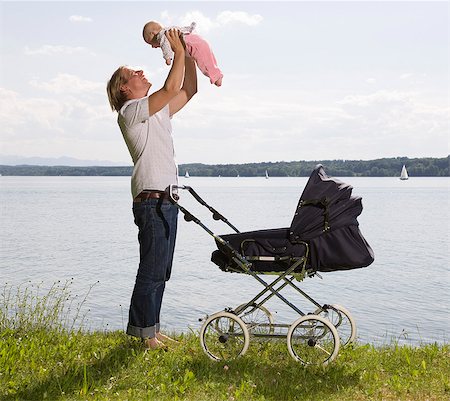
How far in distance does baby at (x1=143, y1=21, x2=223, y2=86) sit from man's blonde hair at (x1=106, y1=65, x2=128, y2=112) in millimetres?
327

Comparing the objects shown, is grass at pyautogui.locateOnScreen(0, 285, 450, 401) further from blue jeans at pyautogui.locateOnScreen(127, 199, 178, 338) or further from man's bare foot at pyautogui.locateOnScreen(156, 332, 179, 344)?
blue jeans at pyautogui.locateOnScreen(127, 199, 178, 338)

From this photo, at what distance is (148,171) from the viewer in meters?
5.39

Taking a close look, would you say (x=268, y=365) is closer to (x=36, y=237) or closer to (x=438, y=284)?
(x=438, y=284)

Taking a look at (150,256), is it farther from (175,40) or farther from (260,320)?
(175,40)

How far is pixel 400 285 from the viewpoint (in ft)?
48.8

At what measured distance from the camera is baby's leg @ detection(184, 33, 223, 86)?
533 cm

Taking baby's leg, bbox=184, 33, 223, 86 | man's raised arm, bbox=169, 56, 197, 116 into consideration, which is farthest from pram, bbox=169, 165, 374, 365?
baby's leg, bbox=184, 33, 223, 86

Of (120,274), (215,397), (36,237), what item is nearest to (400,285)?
(120,274)

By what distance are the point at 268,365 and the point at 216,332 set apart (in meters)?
0.44

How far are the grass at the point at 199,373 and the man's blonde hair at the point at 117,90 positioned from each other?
5.72 ft

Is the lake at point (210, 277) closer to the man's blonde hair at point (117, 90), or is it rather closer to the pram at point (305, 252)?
the pram at point (305, 252)

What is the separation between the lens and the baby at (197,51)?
209 inches

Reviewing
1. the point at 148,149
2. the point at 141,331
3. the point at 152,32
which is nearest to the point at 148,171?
the point at 148,149

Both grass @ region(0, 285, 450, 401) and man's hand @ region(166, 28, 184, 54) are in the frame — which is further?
man's hand @ region(166, 28, 184, 54)
